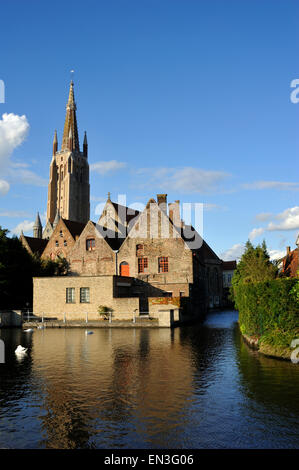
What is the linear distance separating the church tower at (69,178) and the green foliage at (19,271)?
8989cm

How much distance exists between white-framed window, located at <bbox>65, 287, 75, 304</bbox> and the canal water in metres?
20.0

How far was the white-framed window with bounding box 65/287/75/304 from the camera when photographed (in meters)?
36.0

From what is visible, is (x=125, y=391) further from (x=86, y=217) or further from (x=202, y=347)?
(x=86, y=217)

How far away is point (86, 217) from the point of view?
147 meters

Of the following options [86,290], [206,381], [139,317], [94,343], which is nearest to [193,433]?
[206,381]

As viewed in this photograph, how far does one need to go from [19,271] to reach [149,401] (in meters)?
38.0

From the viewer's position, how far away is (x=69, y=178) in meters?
138

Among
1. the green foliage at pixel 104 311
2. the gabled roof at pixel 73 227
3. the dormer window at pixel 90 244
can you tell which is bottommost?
the green foliage at pixel 104 311

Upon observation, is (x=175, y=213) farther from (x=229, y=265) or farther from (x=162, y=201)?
(x=229, y=265)

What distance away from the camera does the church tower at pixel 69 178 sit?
138 metres

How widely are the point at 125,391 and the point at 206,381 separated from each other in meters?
2.53

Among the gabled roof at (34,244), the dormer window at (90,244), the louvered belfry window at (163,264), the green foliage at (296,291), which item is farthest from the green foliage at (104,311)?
the gabled roof at (34,244)

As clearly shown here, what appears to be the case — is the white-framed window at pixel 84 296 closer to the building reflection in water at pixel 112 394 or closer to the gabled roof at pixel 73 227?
the building reflection in water at pixel 112 394

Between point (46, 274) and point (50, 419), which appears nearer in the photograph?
point (50, 419)
